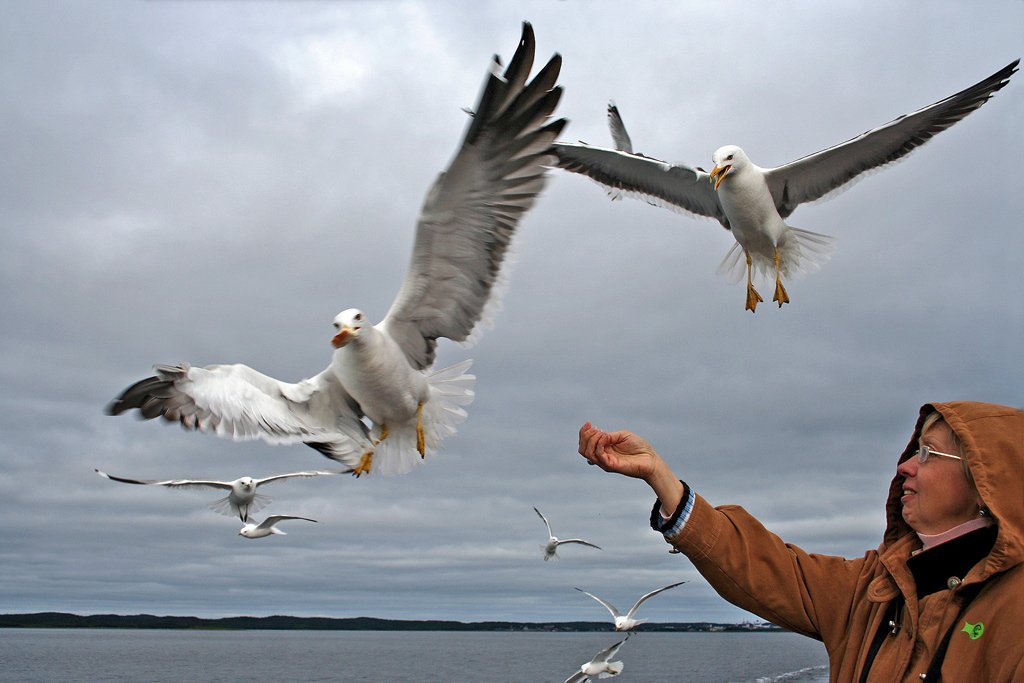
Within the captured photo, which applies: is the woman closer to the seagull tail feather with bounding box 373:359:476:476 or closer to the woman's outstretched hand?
the woman's outstretched hand

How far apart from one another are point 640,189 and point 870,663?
26.5 ft

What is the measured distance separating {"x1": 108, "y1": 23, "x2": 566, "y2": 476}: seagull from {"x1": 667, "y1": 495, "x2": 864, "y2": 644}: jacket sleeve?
289 cm

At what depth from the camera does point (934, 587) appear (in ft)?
8.38

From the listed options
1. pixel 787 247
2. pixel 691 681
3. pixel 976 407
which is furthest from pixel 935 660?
pixel 691 681

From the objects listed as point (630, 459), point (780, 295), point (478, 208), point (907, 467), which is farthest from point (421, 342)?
point (907, 467)

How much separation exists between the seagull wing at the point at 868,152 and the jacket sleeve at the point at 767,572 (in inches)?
262

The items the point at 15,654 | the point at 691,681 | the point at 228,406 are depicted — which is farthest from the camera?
the point at 15,654

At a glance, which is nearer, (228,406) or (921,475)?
(921,475)

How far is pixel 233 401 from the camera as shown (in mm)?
6312

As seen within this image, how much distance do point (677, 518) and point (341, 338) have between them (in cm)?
360

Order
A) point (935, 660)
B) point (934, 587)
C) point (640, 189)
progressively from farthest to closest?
point (640, 189) → point (934, 587) → point (935, 660)

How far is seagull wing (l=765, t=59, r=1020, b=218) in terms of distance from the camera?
8.85 meters

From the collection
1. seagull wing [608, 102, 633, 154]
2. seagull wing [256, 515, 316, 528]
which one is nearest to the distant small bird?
seagull wing [256, 515, 316, 528]

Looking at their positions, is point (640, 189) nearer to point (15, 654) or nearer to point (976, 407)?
point (976, 407)
